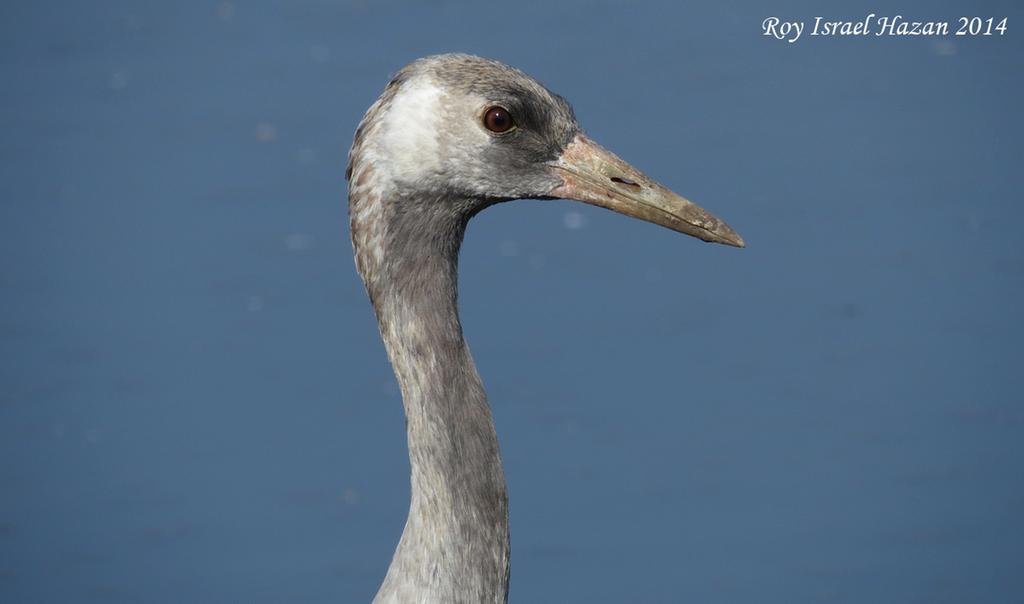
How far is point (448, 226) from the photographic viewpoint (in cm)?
313

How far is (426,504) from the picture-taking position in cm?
315

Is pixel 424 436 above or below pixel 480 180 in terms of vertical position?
below

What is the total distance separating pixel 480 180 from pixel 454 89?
18 centimetres

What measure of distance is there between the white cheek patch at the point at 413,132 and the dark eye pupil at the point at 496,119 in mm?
87

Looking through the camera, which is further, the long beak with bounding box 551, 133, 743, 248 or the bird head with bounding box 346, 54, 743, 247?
the long beak with bounding box 551, 133, 743, 248

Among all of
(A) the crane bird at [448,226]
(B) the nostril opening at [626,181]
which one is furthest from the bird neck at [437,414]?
(B) the nostril opening at [626,181]

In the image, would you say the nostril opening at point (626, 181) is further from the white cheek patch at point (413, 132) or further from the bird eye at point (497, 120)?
the white cheek patch at point (413, 132)

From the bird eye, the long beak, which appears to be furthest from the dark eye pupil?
the long beak

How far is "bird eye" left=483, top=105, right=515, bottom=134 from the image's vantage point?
3.09 meters

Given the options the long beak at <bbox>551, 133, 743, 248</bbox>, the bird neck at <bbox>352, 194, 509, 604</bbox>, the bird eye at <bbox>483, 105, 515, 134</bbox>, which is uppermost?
the bird eye at <bbox>483, 105, 515, 134</bbox>

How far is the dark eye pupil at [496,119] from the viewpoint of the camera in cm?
309

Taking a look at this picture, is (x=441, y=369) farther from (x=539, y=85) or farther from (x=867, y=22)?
(x=867, y=22)

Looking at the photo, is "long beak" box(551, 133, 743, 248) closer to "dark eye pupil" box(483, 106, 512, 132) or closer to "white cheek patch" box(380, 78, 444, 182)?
"dark eye pupil" box(483, 106, 512, 132)

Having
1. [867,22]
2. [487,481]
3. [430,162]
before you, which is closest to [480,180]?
[430,162]
